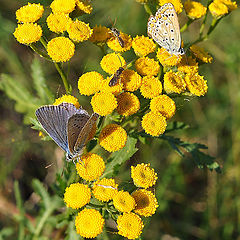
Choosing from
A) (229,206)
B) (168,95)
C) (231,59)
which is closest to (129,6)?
(231,59)

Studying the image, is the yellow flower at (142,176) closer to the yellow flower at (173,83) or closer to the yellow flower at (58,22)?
the yellow flower at (173,83)

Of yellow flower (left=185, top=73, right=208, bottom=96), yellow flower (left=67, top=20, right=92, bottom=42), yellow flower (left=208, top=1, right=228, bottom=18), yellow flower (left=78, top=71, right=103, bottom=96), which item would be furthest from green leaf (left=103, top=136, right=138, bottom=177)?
yellow flower (left=208, top=1, right=228, bottom=18)

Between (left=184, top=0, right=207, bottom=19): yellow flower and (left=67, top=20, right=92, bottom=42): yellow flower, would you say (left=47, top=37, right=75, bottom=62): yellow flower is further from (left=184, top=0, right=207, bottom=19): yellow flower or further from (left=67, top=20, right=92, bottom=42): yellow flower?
(left=184, top=0, right=207, bottom=19): yellow flower

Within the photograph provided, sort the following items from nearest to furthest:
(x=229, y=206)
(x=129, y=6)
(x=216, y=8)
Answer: (x=216, y=8), (x=229, y=206), (x=129, y=6)

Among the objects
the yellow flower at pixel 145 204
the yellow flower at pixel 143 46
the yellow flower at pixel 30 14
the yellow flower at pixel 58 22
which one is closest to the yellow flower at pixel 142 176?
the yellow flower at pixel 145 204

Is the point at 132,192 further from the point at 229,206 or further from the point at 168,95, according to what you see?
the point at 229,206

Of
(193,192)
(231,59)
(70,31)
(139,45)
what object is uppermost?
(70,31)

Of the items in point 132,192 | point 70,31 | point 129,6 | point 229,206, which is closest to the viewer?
point 132,192
